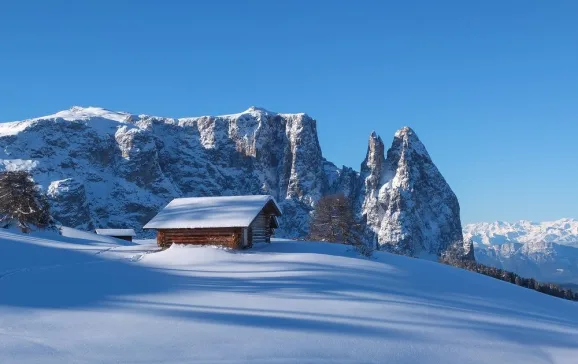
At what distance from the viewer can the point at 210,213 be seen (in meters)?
31.4

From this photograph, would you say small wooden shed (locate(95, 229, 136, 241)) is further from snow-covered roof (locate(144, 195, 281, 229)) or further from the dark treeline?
the dark treeline

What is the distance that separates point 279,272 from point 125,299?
317 inches

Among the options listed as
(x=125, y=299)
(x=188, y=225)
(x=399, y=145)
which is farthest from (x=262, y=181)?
(x=125, y=299)

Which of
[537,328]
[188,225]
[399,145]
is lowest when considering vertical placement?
[537,328]

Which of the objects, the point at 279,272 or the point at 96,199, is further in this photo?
the point at 96,199

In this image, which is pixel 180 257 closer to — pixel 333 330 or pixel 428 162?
pixel 333 330

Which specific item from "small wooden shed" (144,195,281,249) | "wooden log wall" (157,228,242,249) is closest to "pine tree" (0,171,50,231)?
"small wooden shed" (144,195,281,249)

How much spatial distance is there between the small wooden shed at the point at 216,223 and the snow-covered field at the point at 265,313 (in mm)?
4088

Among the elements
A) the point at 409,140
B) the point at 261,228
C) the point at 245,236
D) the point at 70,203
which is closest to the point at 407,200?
the point at 409,140

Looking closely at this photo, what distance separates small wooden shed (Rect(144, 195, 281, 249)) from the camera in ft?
97.3

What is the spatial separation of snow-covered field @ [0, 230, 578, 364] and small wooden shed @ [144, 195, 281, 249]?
409 cm

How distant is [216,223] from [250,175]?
168 meters

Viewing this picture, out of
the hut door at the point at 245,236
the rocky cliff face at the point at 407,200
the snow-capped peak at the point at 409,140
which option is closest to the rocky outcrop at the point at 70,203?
the rocky cliff face at the point at 407,200

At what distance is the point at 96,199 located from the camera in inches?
6378
